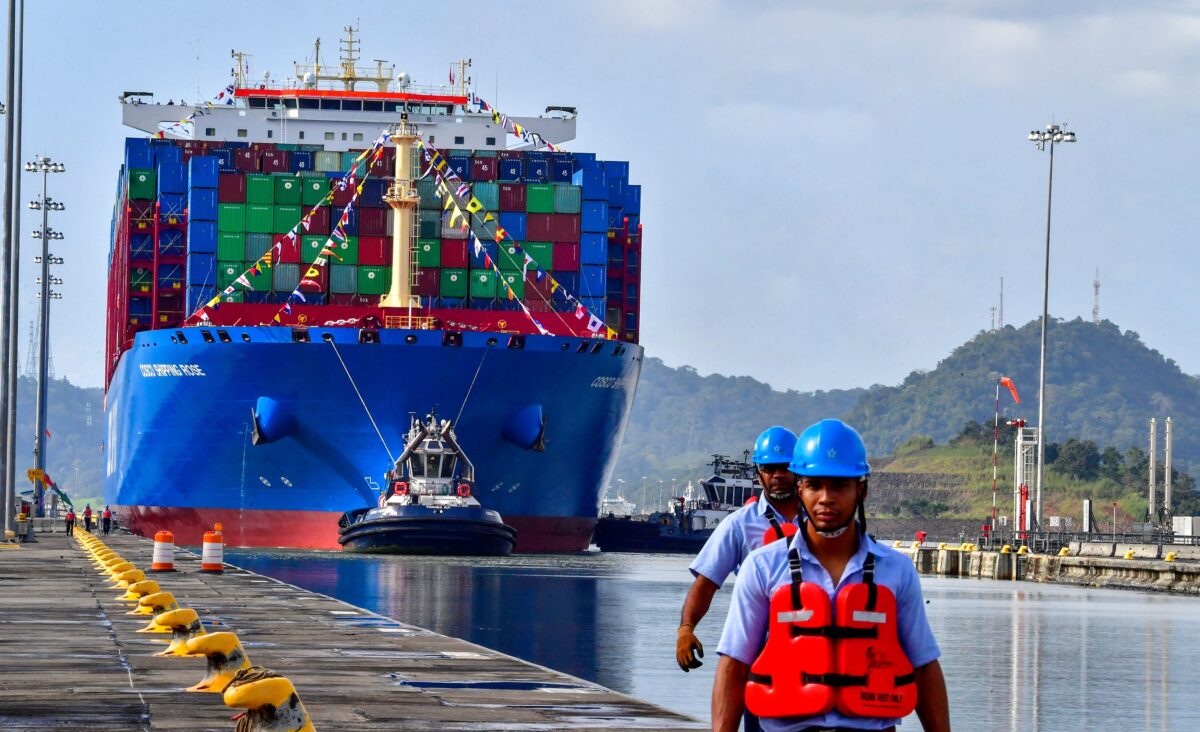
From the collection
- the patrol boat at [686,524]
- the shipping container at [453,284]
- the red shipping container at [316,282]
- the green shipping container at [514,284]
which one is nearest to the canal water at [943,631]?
the red shipping container at [316,282]

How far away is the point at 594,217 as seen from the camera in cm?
6106

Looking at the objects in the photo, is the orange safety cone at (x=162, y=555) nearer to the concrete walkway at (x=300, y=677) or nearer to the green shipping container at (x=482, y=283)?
the concrete walkway at (x=300, y=677)

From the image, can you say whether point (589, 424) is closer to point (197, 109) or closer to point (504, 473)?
point (504, 473)

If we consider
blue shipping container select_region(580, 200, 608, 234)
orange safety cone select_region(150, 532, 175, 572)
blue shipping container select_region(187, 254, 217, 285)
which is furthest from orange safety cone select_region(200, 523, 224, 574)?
blue shipping container select_region(580, 200, 608, 234)

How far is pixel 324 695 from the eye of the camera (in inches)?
523

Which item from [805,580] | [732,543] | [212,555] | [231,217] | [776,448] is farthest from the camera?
[231,217]

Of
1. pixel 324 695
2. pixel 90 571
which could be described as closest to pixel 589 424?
pixel 90 571

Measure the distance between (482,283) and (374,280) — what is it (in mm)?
3097

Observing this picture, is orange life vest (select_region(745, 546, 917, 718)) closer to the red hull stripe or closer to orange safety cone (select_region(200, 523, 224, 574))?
orange safety cone (select_region(200, 523, 224, 574))

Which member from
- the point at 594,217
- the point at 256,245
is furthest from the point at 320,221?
the point at 594,217

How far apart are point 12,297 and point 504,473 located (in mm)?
14121

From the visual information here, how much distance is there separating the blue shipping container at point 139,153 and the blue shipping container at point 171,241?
3.78 meters

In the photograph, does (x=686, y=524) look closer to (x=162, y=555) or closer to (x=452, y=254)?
(x=452, y=254)

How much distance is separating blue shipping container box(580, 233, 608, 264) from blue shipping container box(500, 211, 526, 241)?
187 cm
